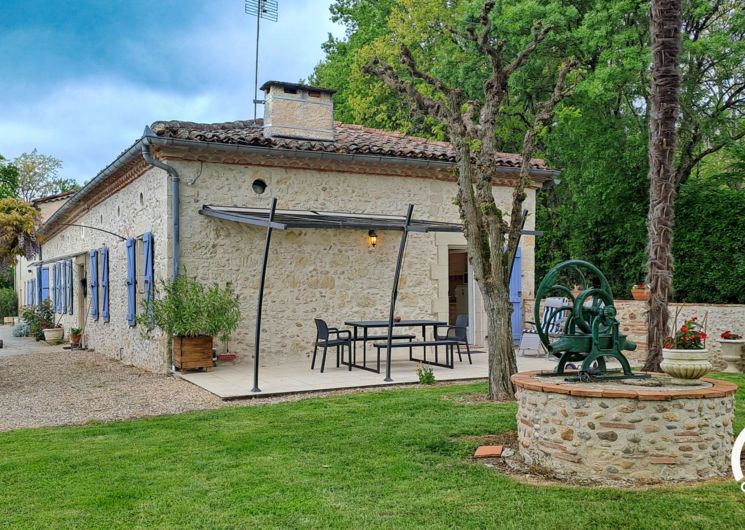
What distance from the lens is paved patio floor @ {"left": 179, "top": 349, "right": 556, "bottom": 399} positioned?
8.10 meters

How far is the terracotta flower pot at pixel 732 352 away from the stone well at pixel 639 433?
5.42 metres

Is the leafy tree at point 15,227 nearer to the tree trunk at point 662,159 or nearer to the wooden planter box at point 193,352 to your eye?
the wooden planter box at point 193,352

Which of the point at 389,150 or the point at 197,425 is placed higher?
the point at 389,150

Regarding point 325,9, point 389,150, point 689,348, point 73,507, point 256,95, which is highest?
point 325,9

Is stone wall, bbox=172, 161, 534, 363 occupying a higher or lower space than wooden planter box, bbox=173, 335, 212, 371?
higher

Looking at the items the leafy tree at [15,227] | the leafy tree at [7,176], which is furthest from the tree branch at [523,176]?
the leafy tree at [7,176]

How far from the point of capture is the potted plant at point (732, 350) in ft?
30.9

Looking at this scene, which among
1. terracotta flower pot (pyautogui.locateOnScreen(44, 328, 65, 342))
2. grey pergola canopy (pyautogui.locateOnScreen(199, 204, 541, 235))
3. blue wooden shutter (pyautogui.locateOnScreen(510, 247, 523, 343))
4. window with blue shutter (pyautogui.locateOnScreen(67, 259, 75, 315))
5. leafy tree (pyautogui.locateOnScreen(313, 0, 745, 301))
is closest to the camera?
grey pergola canopy (pyautogui.locateOnScreen(199, 204, 541, 235))

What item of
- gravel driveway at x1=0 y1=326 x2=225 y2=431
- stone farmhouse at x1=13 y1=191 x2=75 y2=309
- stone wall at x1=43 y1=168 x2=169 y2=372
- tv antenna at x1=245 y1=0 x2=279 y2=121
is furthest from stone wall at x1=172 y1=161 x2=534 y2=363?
stone farmhouse at x1=13 y1=191 x2=75 y2=309

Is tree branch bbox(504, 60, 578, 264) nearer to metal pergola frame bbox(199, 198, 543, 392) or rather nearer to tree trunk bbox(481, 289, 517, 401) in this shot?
tree trunk bbox(481, 289, 517, 401)

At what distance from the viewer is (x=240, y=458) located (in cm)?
505

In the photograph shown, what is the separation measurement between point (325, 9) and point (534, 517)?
81.7ft

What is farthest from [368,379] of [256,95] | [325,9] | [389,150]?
[325,9]

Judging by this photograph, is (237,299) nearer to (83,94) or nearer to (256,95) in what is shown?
(256,95)
